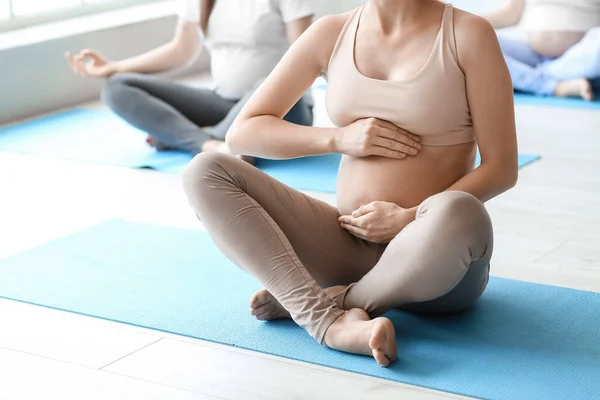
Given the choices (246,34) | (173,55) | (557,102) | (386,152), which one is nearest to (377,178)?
(386,152)

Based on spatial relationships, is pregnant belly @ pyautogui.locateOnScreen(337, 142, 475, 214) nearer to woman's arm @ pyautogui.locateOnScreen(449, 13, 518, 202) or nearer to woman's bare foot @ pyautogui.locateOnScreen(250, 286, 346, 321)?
woman's arm @ pyautogui.locateOnScreen(449, 13, 518, 202)

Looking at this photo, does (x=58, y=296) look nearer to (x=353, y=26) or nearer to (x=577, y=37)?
(x=353, y=26)

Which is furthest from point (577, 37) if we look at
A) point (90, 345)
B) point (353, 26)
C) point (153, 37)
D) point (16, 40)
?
point (90, 345)

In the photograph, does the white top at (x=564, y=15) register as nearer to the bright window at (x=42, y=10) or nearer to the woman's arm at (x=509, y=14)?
the woman's arm at (x=509, y=14)

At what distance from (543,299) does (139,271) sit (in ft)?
3.53

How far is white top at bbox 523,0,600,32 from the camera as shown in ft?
16.9

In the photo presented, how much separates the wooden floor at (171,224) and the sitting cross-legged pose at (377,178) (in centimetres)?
20

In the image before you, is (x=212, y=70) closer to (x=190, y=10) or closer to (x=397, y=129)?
(x=190, y=10)

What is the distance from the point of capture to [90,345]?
224 centimetres

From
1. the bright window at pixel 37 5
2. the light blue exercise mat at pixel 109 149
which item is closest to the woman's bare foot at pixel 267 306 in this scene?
the light blue exercise mat at pixel 109 149

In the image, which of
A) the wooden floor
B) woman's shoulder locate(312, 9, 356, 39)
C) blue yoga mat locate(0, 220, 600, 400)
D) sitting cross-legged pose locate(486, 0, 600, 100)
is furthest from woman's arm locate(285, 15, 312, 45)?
sitting cross-legged pose locate(486, 0, 600, 100)

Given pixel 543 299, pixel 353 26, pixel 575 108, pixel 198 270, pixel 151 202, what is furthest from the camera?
pixel 575 108

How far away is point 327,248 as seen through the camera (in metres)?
2.29

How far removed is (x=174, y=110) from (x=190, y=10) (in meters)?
0.42
